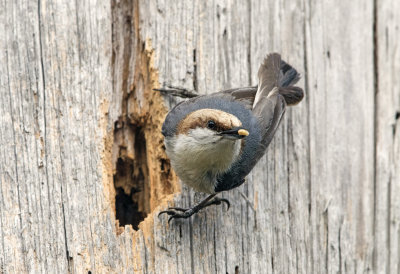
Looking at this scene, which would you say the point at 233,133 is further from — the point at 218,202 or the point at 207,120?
the point at 218,202

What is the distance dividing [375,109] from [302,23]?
85 cm

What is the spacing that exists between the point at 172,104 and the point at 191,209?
720 mm

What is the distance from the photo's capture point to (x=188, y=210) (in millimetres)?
3523

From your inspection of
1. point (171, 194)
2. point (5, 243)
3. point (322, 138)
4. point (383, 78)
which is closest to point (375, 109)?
point (383, 78)

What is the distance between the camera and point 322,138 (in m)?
4.03

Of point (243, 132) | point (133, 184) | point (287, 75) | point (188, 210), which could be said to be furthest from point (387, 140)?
point (133, 184)

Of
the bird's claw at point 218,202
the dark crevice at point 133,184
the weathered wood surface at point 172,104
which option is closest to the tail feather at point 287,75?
the weathered wood surface at point 172,104

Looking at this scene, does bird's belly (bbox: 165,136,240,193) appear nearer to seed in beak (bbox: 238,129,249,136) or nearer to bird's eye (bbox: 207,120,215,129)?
bird's eye (bbox: 207,120,215,129)

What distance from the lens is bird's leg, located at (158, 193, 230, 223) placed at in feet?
11.4

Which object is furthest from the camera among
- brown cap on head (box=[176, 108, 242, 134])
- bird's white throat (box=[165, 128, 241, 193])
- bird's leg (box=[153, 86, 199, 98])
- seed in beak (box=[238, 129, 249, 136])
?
bird's leg (box=[153, 86, 199, 98])

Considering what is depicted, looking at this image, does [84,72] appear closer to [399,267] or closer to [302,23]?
[302,23]

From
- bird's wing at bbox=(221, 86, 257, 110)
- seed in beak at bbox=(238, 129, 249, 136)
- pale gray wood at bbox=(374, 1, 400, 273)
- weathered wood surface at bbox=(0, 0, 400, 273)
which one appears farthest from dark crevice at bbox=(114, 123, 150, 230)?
pale gray wood at bbox=(374, 1, 400, 273)

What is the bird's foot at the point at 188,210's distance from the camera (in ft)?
11.4

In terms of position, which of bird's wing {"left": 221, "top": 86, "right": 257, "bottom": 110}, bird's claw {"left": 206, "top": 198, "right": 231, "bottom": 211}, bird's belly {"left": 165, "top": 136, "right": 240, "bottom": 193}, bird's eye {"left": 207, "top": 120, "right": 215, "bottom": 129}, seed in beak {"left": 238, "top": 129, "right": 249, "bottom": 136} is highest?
bird's wing {"left": 221, "top": 86, "right": 257, "bottom": 110}
